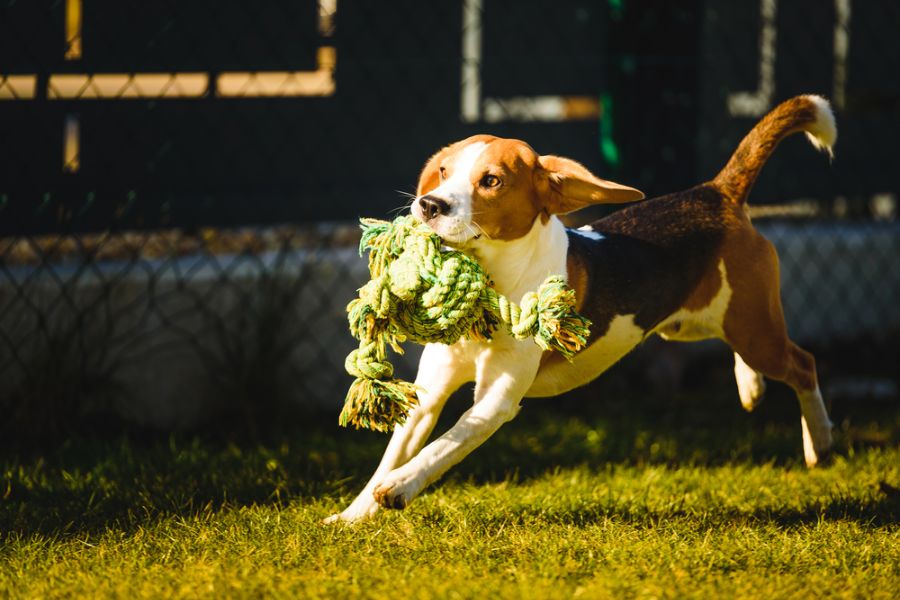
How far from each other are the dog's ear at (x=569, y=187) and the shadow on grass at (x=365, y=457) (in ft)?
3.02

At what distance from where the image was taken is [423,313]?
3.08 metres

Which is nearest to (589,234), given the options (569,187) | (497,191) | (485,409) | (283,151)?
(569,187)

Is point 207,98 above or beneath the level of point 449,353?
above

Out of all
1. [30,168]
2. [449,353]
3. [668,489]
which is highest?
[30,168]

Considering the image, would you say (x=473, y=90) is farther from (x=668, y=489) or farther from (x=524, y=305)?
(x=524, y=305)

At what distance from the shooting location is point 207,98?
512cm

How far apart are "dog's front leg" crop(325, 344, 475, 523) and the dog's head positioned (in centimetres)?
38

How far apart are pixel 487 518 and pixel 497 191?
0.96 m

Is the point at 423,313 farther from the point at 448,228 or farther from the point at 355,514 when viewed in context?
the point at 355,514

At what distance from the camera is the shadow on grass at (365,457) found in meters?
3.59

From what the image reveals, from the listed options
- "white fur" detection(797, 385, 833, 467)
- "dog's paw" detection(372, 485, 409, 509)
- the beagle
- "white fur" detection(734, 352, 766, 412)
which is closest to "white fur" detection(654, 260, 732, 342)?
the beagle

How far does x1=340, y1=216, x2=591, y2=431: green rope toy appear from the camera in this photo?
3027 millimetres

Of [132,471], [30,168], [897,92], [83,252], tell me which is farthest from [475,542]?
[897,92]

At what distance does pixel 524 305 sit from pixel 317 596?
89 centimetres
